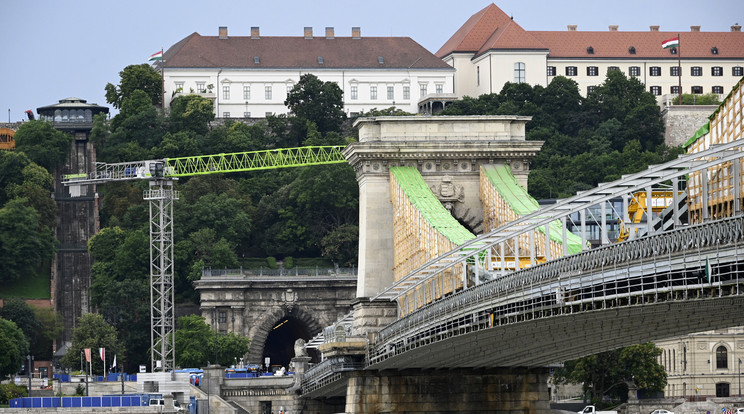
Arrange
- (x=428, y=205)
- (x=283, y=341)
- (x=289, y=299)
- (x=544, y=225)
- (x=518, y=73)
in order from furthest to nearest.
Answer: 1. (x=518, y=73)
2. (x=283, y=341)
3. (x=289, y=299)
4. (x=428, y=205)
5. (x=544, y=225)

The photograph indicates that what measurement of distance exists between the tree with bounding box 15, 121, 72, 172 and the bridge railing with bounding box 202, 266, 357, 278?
2750 cm

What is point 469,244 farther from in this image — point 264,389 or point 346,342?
point 264,389

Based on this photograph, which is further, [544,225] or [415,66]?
[415,66]

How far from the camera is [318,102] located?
592 feet

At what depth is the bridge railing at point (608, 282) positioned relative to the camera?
2311 inches

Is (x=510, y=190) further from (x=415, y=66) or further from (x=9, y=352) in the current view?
(x=415, y=66)

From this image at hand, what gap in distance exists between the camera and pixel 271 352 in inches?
6014

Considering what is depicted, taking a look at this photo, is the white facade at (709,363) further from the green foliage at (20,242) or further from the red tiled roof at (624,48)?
the red tiled roof at (624,48)

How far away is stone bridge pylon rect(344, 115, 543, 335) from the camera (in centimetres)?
9925

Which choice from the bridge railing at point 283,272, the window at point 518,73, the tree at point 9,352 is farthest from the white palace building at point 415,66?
the tree at point 9,352

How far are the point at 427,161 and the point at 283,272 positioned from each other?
51875 millimetres

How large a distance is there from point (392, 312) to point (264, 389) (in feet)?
82.5

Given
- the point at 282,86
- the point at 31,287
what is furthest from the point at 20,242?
the point at 282,86

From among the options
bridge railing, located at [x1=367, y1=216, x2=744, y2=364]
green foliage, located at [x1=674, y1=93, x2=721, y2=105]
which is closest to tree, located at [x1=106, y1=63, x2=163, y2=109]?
green foliage, located at [x1=674, y1=93, x2=721, y2=105]
